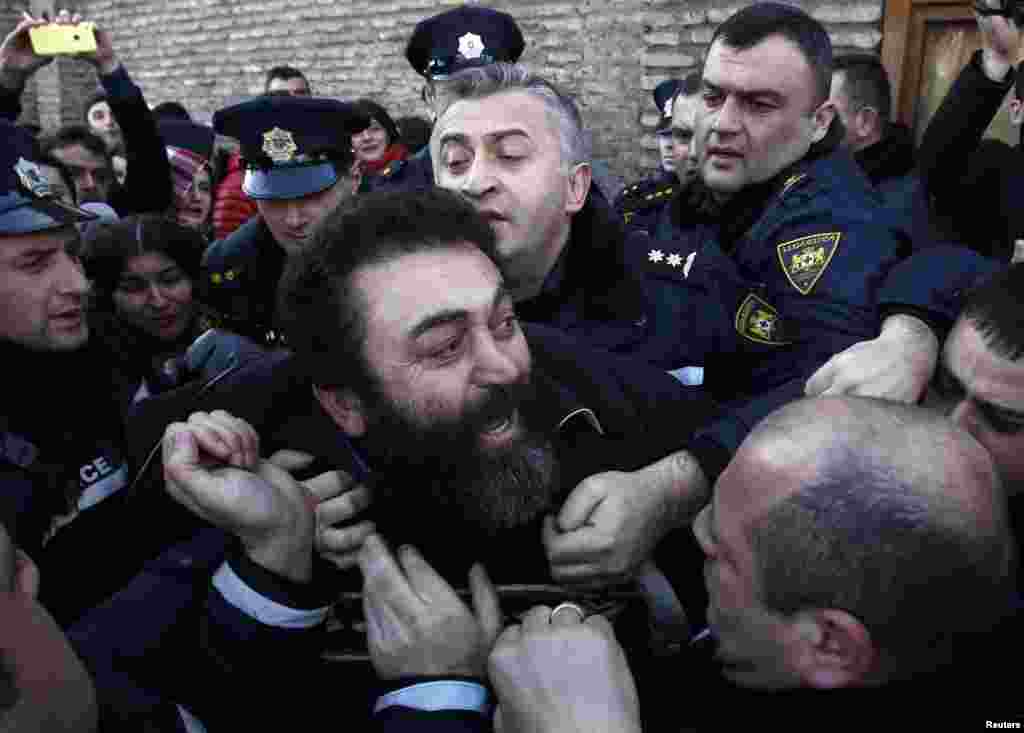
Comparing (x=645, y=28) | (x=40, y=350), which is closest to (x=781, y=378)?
(x=40, y=350)

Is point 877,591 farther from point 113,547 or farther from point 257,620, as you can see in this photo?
point 113,547

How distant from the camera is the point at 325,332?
1.67m

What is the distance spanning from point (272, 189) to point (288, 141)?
0.19 meters

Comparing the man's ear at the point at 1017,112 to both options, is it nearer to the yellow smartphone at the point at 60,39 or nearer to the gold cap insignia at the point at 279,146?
the gold cap insignia at the point at 279,146

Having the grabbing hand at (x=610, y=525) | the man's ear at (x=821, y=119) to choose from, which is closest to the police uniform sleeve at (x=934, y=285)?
the man's ear at (x=821, y=119)

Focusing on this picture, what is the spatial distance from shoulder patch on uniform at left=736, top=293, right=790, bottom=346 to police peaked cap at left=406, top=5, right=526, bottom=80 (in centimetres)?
174

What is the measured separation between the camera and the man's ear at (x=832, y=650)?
1.13 m

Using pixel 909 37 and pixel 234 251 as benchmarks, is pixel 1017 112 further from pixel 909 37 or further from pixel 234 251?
pixel 234 251

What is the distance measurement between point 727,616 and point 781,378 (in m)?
1.05

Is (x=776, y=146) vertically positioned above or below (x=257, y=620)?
above

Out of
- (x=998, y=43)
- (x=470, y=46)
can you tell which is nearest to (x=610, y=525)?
(x=998, y=43)

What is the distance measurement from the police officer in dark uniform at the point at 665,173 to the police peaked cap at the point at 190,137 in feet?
8.68

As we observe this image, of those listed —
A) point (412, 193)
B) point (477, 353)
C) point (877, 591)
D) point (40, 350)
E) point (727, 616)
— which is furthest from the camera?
point (40, 350)

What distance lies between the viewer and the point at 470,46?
3.54 m
